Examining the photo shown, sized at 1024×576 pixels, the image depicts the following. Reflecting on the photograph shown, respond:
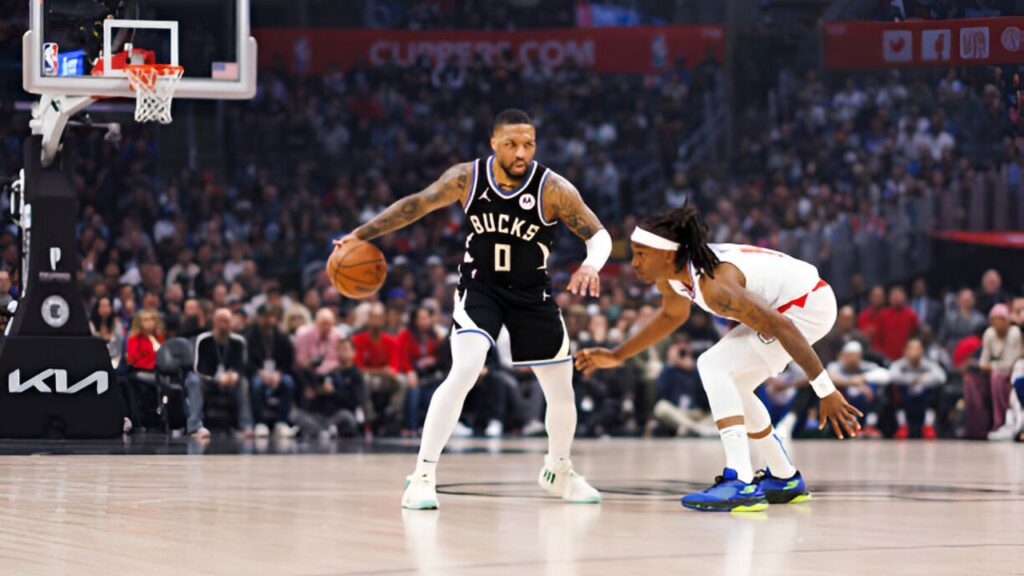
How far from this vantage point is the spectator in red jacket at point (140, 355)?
1328 centimetres

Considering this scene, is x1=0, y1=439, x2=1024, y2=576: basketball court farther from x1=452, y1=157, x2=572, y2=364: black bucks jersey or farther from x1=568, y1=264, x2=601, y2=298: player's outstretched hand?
x1=568, y1=264, x2=601, y2=298: player's outstretched hand

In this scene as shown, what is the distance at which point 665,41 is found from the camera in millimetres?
26562

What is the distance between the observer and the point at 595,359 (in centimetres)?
770

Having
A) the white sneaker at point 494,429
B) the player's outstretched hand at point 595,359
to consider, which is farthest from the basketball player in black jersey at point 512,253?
the white sneaker at point 494,429

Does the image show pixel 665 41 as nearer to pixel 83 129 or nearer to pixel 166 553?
pixel 83 129

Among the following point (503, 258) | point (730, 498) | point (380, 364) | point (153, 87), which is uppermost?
point (153, 87)

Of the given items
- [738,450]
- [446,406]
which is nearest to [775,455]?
[738,450]

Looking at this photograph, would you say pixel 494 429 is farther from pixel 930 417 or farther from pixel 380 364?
pixel 930 417

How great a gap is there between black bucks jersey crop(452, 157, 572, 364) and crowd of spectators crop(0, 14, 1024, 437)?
6238 millimetres

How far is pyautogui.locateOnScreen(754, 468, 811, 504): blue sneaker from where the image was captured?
7984 millimetres

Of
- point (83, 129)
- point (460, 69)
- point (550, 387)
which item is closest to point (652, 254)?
point (550, 387)

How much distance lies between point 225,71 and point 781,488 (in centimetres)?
643

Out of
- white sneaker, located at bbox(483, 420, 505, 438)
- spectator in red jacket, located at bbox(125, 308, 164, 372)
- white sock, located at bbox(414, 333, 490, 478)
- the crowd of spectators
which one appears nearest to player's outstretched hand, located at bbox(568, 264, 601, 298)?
white sock, located at bbox(414, 333, 490, 478)

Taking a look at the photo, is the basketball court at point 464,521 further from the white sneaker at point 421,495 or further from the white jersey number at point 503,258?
the white jersey number at point 503,258
